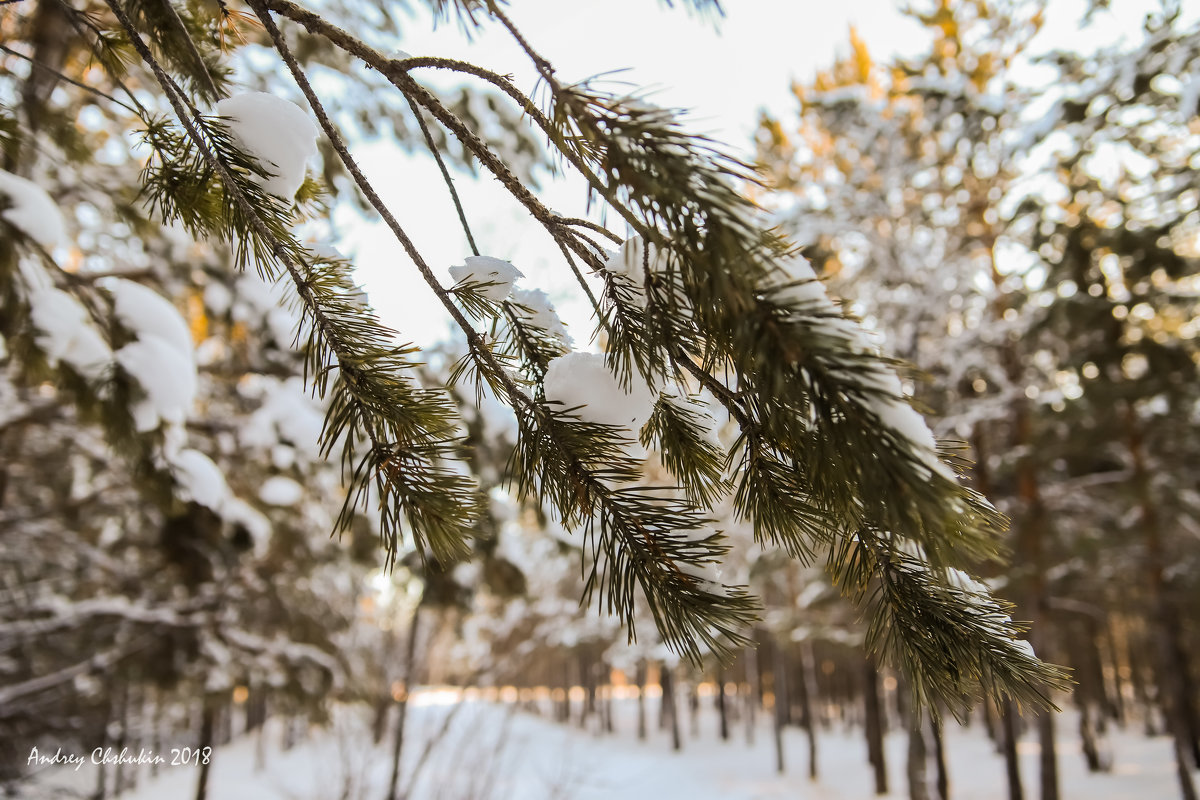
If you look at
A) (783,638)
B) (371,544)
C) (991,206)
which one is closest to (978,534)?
(371,544)

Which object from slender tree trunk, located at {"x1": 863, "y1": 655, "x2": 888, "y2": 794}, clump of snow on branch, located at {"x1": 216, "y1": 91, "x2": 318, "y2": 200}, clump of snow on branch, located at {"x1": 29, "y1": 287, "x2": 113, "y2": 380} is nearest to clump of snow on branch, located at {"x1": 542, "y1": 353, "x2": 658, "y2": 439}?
clump of snow on branch, located at {"x1": 216, "y1": 91, "x2": 318, "y2": 200}

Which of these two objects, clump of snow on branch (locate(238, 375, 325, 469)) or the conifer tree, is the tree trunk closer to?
clump of snow on branch (locate(238, 375, 325, 469))

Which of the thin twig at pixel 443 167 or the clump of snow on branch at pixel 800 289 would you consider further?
the thin twig at pixel 443 167

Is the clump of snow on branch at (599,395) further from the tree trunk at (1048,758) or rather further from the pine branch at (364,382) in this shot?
the tree trunk at (1048,758)

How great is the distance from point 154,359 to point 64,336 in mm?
271

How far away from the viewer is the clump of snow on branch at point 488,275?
0.92 m

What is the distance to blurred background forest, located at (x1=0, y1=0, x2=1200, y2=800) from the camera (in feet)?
11.0

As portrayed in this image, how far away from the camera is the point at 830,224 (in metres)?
7.19

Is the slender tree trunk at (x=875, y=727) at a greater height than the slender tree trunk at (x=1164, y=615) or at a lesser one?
lesser

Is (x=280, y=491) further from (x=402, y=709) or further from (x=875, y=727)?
(x=875, y=727)

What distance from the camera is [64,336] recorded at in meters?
2.13

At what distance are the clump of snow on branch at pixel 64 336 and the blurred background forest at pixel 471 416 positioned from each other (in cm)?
2

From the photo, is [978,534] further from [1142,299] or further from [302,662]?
[1142,299]

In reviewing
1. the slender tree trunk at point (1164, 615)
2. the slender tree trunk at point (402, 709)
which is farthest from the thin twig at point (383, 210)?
the slender tree trunk at point (1164, 615)
